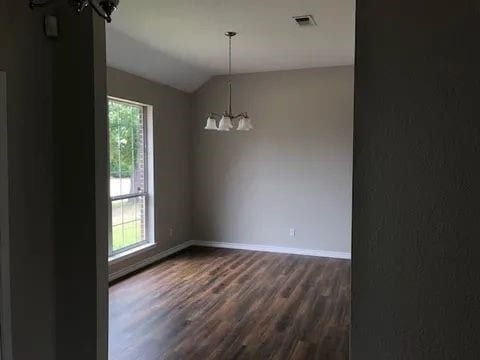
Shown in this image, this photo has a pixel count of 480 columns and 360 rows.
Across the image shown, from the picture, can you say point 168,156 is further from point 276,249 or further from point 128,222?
point 276,249

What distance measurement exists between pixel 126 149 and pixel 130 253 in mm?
1396

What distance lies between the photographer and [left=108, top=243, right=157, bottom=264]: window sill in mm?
5121

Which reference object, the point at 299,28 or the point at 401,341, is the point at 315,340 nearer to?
the point at 401,341

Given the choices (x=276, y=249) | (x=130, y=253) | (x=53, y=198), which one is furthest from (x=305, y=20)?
(x=276, y=249)

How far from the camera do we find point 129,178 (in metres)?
5.67

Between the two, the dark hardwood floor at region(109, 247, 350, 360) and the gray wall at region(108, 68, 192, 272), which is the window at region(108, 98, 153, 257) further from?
the dark hardwood floor at region(109, 247, 350, 360)

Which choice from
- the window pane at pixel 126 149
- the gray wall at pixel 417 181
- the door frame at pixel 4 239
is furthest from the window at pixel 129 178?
the gray wall at pixel 417 181

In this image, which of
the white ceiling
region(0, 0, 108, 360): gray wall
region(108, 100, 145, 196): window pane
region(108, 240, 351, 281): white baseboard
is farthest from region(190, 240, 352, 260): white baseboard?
region(0, 0, 108, 360): gray wall

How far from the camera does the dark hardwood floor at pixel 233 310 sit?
3.27m

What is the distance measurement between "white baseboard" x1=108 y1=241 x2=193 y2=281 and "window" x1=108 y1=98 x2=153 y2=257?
0.74ft

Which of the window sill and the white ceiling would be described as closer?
the white ceiling

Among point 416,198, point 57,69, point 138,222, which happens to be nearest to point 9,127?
point 57,69

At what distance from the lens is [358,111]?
57.4 inches

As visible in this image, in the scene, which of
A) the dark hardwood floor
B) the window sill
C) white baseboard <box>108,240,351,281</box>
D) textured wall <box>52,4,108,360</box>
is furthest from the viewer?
white baseboard <box>108,240,351,281</box>
